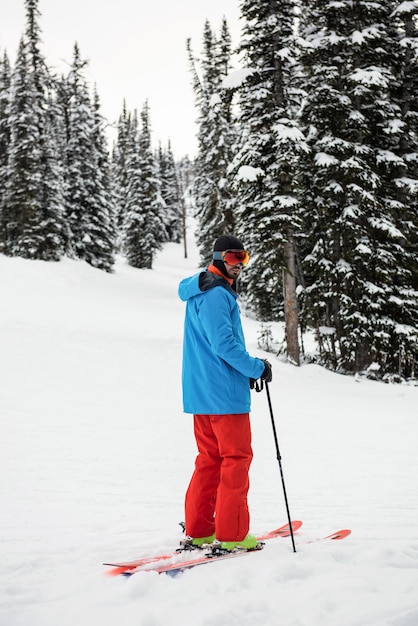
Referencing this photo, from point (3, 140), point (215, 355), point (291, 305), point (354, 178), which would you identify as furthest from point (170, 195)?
point (215, 355)

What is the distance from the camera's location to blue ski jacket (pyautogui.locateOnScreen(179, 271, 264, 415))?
340 cm

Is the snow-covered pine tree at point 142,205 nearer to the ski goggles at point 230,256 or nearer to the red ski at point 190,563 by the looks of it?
the ski goggles at point 230,256

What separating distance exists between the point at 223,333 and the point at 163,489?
3.03 metres

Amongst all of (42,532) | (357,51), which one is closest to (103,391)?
(42,532)

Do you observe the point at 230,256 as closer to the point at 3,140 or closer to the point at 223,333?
the point at 223,333

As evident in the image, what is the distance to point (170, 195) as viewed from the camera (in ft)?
204

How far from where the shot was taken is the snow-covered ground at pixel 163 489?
2.64 m

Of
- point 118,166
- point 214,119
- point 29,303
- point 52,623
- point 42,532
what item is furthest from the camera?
point 118,166

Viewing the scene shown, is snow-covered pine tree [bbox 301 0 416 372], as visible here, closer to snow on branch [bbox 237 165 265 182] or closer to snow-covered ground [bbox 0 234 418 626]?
snow on branch [bbox 237 165 265 182]

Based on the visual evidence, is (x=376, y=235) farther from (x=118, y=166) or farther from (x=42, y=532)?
(x=118, y=166)

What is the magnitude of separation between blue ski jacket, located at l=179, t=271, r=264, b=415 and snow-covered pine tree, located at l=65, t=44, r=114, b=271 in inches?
1154

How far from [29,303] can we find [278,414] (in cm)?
1169

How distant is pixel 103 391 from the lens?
9930mm

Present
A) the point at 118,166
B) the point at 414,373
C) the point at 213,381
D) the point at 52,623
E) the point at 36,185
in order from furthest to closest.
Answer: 1. the point at 118,166
2. the point at 36,185
3. the point at 414,373
4. the point at 213,381
5. the point at 52,623
